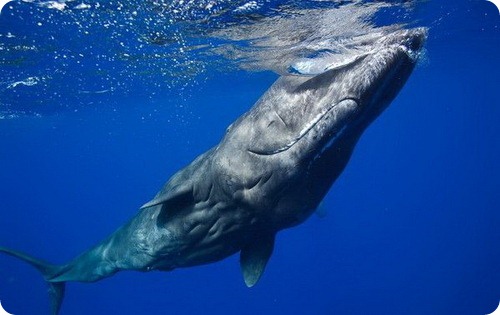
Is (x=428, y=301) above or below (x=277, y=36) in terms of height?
below

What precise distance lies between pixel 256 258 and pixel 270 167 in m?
2.17

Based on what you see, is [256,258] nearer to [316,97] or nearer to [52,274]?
[316,97]

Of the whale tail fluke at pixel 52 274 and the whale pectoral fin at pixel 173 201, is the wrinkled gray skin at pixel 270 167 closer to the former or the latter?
the whale pectoral fin at pixel 173 201

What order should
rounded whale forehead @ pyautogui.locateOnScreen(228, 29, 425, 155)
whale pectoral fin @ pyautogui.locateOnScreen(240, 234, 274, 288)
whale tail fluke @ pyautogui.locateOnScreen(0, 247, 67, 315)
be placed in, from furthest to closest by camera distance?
whale tail fluke @ pyautogui.locateOnScreen(0, 247, 67, 315), whale pectoral fin @ pyautogui.locateOnScreen(240, 234, 274, 288), rounded whale forehead @ pyautogui.locateOnScreen(228, 29, 425, 155)

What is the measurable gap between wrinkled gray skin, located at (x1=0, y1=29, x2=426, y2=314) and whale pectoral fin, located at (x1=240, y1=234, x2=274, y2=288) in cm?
2

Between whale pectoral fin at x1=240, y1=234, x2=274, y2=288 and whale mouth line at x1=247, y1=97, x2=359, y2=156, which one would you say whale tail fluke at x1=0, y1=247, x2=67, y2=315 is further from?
whale mouth line at x1=247, y1=97, x2=359, y2=156

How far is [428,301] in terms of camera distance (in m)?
33.2

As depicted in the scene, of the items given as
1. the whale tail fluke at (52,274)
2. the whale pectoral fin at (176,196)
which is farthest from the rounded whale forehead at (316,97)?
the whale tail fluke at (52,274)

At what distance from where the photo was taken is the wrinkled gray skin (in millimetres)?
3791

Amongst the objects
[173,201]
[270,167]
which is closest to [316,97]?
[270,167]

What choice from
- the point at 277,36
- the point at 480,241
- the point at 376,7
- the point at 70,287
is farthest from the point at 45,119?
the point at 480,241

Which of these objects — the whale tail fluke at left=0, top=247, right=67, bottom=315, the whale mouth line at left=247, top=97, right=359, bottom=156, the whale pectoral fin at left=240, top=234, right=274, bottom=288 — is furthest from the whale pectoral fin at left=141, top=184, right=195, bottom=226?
the whale tail fluke at left=0, top=247, right=67, bottom=315

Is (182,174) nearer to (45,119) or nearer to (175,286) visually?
(45,119)

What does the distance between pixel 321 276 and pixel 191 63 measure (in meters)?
35.2
